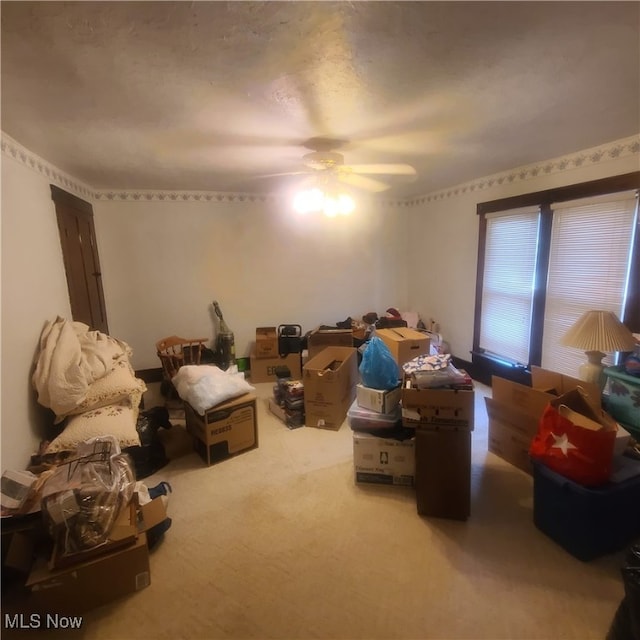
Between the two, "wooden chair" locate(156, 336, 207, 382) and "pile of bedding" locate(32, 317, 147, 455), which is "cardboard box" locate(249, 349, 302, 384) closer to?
"wooden chair" locate(156, 336, 207, 382)

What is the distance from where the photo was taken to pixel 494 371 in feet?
12.2

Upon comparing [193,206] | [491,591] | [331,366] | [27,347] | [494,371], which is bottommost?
[491,591]

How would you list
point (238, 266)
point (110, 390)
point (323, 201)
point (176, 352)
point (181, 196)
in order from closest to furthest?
point (110, 390) → point (323, 201) → point (176, 352) → point (181, 196) → point (238, 266)

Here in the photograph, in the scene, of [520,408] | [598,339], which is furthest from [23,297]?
[598,339]

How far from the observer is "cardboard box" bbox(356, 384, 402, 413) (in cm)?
225

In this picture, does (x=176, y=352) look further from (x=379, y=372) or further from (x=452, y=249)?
(x=452, y=249)

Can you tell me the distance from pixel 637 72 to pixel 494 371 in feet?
9.10

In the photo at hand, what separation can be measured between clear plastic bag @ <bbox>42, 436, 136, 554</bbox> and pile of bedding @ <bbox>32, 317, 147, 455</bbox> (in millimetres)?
344

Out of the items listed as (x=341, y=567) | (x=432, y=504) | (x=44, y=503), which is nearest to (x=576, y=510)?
(x=432, y=504)

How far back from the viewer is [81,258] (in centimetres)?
326

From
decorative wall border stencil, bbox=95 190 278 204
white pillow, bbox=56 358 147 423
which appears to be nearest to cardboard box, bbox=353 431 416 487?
white pillow, bbox=56 358 147 423

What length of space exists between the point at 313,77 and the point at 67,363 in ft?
7.29

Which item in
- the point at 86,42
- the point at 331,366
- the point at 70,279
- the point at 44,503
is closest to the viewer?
the point at 86,42

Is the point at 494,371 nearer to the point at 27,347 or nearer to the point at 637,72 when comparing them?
the point at 637,72
